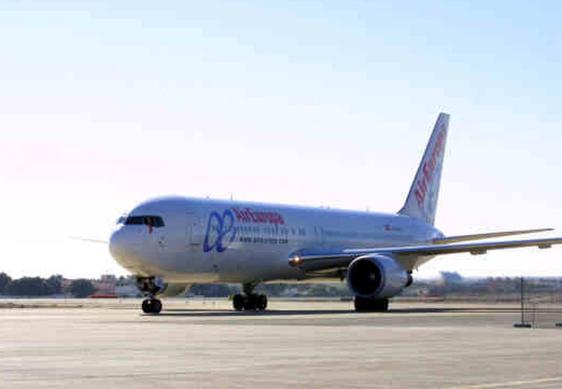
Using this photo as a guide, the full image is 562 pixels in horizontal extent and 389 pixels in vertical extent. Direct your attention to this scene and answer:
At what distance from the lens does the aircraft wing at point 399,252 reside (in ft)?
143

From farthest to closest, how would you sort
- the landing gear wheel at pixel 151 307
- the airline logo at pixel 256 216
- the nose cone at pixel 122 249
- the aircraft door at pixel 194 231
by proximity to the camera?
the airline logo at pixel 256 216 < the aircraft door at pixel 194 231 < the nose cone at pixel 122 249 < the landing gear wheel at pixel 151 307

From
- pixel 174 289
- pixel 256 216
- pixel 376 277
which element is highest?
pixel 256 216

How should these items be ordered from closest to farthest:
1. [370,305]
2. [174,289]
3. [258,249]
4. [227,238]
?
[370,305]
[227,238]
[258,249]
[174,289]

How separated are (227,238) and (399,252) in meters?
7.10

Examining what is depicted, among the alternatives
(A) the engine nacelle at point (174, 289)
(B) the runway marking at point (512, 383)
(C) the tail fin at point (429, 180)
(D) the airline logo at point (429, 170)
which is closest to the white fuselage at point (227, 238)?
(A) the engine nacelle at point (174, 289)

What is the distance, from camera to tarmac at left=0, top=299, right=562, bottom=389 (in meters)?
12.8

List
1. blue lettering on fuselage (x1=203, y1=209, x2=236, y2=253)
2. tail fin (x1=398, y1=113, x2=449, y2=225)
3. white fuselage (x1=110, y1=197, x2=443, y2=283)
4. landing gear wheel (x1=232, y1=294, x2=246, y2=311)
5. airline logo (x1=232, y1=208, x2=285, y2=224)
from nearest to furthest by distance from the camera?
white fuselage (x1=110, y1=197, x2=443, y2=283) < blue lettering on fuselage (x1=203, y1=209, x2=236, y2=253) < airline logo (x1=232, y1=208, x2=285, y2=224) < landing gear wheel (x1=232, y1=294, x2=246, y2=311) < tail fin (x1=398, y1=113, x2=449, y2=225)

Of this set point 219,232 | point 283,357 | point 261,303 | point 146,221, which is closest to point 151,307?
point 146,221

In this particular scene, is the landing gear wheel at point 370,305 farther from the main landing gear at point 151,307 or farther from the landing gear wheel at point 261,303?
the main landing gear at point 151,307

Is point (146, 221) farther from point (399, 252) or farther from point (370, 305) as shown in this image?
point (399, 252)

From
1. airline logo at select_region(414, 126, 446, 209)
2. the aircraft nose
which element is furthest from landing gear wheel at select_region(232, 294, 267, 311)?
airline logo at select_region(414, 126, 446, 209)

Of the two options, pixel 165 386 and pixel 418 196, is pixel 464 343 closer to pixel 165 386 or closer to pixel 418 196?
pixel 165 386

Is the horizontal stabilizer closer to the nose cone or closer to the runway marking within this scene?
the nose cone

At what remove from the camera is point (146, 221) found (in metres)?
41.0
